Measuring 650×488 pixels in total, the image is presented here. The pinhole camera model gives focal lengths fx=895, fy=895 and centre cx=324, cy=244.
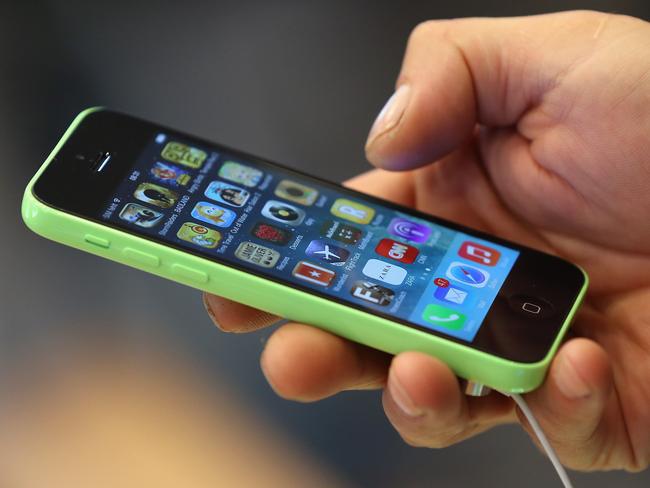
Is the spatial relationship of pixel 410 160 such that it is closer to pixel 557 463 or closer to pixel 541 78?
pixel 541 78

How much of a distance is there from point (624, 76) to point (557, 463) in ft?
0.97

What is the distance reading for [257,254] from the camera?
64 centimetres

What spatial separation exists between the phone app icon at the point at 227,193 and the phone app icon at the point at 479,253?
171 mm

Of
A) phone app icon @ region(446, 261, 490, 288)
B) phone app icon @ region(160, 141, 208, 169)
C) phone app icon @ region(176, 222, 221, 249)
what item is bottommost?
phone app icon @ region(446, 261, 490, 288)

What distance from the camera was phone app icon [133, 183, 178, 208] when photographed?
661mm

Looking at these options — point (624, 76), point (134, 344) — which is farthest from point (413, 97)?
point (134, 344)

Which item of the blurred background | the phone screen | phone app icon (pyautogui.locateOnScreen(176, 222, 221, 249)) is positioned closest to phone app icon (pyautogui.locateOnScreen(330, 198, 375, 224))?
the phone screen

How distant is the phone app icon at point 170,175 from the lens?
0.68 meters

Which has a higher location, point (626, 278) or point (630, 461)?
point (626, 278)

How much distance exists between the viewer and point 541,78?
715mm

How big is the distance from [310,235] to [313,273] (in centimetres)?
5

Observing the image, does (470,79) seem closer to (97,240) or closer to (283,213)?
(283,213)

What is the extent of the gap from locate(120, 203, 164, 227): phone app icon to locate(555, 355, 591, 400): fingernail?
0.98 feet

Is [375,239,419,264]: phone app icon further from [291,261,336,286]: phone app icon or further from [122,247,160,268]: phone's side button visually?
[122,247,160,268]: phone's side button
